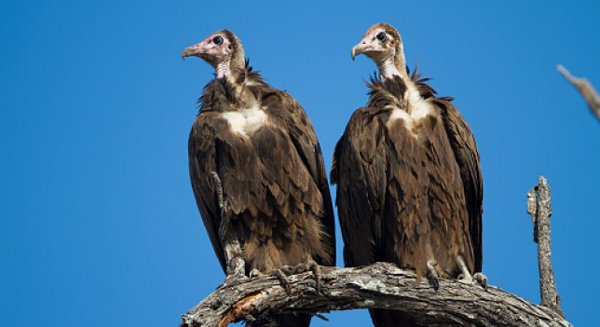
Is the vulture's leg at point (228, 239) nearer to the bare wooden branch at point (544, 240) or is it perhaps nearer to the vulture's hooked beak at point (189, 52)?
the vulture's hooked beak at point (189, 52)

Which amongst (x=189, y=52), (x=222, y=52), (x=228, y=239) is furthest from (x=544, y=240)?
(x=189, y=52)

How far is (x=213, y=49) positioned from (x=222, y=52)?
125 mm

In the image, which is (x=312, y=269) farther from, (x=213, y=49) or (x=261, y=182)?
(x=213, y=49)

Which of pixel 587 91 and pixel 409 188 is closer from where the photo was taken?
pixel 587 91

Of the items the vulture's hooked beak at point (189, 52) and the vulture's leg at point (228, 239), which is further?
the vulture's hooked beak at point (189, 52)

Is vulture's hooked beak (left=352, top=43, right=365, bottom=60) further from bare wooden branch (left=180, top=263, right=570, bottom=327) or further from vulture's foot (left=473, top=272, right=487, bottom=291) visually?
vulture's foot (left=473, top=272, right=487, bottom=291)

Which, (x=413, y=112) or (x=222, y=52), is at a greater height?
(x=222, y=52)

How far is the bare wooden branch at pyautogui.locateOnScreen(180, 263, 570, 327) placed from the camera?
5211 millimetres

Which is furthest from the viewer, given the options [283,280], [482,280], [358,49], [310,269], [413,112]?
[358,49]

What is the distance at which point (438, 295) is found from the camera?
17.6 feet

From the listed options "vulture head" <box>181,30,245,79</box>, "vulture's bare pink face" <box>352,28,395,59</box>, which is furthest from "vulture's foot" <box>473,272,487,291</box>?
"vulture head" <box>181,30,245,79</box>

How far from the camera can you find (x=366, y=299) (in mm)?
5480

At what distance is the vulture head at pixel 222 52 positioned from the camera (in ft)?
23.0

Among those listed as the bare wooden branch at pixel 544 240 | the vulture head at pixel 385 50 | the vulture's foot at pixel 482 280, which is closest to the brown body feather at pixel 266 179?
the vulture head at pixel 385 50
